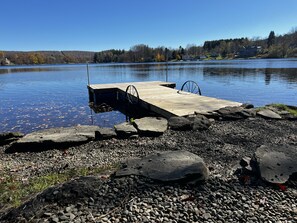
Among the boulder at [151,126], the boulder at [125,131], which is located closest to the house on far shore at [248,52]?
the boulder at [151,126]

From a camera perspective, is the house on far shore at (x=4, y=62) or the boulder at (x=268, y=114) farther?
the house on far shore at (x=4, y=62)

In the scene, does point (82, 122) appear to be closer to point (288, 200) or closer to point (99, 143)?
point (99, 143)

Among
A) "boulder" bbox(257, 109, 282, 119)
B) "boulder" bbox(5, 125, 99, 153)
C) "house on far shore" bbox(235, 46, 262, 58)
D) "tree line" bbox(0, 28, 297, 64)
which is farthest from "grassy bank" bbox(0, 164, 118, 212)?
"house on far shore" bbox(235, 46, 262, 58)

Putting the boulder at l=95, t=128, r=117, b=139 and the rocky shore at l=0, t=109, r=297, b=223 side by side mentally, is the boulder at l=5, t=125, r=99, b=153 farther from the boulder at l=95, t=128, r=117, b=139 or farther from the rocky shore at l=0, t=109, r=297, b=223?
the rocky shore at l=0, t=109, r=297, b=223

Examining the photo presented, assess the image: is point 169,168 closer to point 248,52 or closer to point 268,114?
point 268,114

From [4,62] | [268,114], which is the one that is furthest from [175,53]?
[268,114]

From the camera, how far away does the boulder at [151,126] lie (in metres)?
6.36

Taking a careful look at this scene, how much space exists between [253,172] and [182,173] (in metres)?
1.27

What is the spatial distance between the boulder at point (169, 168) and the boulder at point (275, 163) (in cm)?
93

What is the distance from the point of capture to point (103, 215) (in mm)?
2805

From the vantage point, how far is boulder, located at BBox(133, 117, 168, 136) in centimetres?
636

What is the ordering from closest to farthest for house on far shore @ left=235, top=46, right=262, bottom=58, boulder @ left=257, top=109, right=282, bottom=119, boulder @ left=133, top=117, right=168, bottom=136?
boulder @ left=133, top=117, right=168, bottom=136 → boulder @ left=257, top=109, right=282, bottom=119 → house on far shore @ left=235, top=46, right=262, bottom=58

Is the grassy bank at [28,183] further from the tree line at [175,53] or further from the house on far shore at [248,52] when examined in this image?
the house on far shore at [248,52]

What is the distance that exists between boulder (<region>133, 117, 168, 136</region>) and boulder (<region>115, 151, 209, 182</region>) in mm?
2032
